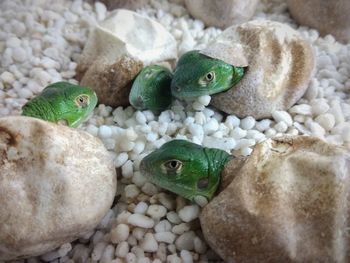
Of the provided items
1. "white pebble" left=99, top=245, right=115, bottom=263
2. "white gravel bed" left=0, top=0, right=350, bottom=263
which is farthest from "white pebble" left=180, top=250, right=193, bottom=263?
"white pebble" left=99, top=245, right=115, bottom=263

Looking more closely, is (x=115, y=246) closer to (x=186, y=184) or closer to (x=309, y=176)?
(x=186, y=184)

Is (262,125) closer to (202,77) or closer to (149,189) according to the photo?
(202,77)

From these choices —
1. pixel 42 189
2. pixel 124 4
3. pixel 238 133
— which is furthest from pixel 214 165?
pixel 124 4

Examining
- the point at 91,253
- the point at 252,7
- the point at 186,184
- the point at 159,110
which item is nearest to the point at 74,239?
the point at 91,253

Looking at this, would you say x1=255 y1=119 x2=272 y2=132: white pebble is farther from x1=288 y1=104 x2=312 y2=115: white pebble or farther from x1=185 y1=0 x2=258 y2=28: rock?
x1=185 y1=0 x2=258 y2=28: rock

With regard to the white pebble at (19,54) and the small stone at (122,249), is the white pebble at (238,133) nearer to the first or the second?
the small stone at (122,249)
